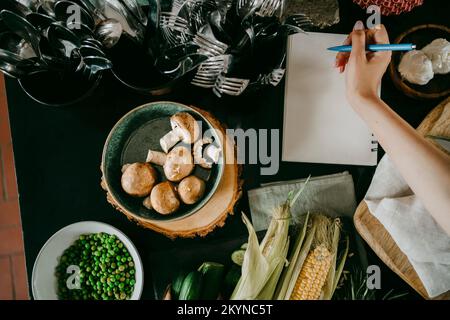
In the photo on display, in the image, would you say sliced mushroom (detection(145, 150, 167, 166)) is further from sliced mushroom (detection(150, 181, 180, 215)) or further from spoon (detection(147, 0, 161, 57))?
spoon (detection(147, 0, 161, 57))

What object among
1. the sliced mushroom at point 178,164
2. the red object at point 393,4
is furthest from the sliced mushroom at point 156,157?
the red object at point 393,4

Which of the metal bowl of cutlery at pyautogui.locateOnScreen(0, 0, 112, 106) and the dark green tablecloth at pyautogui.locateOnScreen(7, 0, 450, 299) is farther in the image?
the dark green tablecloth at pyautogui.locateOnScreen(7, 0, 450, 299)

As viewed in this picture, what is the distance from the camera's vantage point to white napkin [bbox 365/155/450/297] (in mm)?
791

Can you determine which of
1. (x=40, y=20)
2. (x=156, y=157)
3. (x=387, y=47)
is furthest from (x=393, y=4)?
(x=40, y=20)

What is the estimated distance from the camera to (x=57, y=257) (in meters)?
0.84

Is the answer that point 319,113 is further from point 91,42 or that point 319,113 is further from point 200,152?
point 91,42

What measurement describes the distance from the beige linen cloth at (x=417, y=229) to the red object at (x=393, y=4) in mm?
215

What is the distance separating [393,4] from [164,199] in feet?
1.95

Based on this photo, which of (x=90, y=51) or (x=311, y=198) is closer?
(x=90, y=51)

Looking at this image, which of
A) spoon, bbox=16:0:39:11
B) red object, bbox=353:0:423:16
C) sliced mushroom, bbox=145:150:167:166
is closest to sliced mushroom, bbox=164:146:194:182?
sliced mushroom, bbox=145:150:167:166

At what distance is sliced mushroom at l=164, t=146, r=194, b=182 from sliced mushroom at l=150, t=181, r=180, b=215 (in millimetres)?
27

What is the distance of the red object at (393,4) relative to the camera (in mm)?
801

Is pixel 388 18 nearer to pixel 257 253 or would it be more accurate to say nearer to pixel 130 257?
pixel 257 253

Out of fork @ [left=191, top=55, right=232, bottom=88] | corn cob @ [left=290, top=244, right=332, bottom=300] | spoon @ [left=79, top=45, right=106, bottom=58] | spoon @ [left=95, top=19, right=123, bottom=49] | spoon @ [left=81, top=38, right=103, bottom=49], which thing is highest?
spoon @ [left=95, top=19, right=123, bottom=49]
